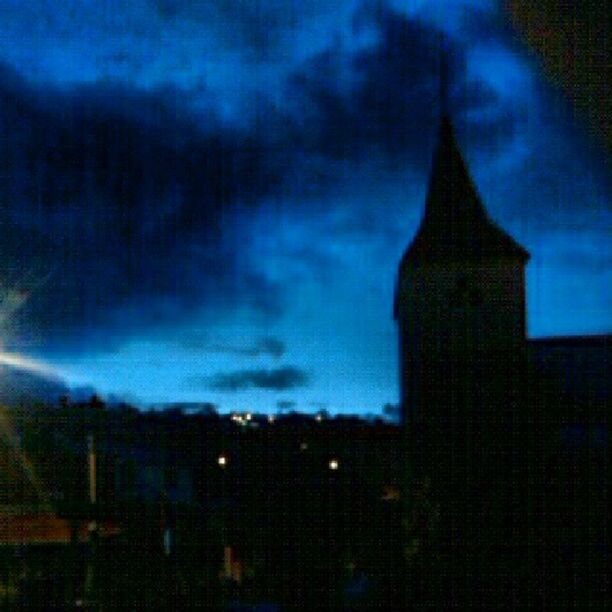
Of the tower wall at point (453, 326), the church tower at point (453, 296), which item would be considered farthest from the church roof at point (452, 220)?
the tower wall at point (453, 326)

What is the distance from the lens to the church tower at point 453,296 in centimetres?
2984

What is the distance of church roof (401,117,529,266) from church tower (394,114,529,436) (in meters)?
0.04

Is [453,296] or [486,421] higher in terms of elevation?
[453,296]

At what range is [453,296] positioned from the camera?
106ft

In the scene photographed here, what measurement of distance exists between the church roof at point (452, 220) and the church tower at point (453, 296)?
4 cm

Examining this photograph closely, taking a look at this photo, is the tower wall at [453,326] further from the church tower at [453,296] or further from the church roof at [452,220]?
the church roof at [452,220]

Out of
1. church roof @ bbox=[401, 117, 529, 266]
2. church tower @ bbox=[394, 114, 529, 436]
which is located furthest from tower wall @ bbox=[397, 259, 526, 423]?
church roof @ bbox=[401, 117, 529, 266]

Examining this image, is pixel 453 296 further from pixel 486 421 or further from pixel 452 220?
pixel 486 421

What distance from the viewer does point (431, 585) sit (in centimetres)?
1380

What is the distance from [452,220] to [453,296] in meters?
3.21

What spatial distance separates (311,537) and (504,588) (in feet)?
11.8

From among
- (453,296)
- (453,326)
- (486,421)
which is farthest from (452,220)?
(486,421)

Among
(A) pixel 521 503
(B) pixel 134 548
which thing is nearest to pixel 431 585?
(B) pixel 134 548

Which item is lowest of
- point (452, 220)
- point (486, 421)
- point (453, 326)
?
point (486, 421)
